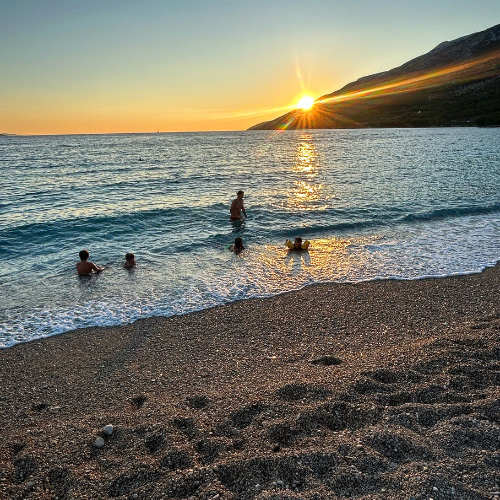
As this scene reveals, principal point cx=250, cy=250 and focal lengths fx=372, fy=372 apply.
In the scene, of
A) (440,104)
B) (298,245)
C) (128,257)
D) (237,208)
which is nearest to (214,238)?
(237,208)

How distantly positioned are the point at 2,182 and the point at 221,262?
111ft

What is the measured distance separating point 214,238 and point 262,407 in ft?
43.4

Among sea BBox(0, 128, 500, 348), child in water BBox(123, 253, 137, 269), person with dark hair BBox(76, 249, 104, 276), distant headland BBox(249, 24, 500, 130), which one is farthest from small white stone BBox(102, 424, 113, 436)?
distant headland BBox(249, 24, 500, 130)

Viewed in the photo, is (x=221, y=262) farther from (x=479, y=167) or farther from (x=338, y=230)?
(x=479, y=167)

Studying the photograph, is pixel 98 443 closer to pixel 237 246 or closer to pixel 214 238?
pixel 237 246

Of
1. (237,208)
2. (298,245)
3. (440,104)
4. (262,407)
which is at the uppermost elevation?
(440,104)

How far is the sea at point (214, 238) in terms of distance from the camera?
11648 millimetres

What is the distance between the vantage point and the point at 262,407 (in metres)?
5.73

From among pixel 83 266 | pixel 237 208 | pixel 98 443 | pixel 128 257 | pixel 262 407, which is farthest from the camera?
pixel 237 208

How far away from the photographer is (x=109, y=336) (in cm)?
927

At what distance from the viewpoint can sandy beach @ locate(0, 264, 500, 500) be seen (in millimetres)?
4344

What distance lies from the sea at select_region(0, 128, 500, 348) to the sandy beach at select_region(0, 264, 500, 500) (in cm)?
163

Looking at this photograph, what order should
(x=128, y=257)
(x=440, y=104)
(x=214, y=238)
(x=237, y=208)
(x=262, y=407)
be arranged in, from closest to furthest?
1. (x=262, y=407)
2. (x=128, y=257)
3. (x=214, y=238)
4. (x=237, y=208)
5. (x=440, y=104)

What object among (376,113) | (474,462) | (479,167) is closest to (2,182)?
(474,462)
